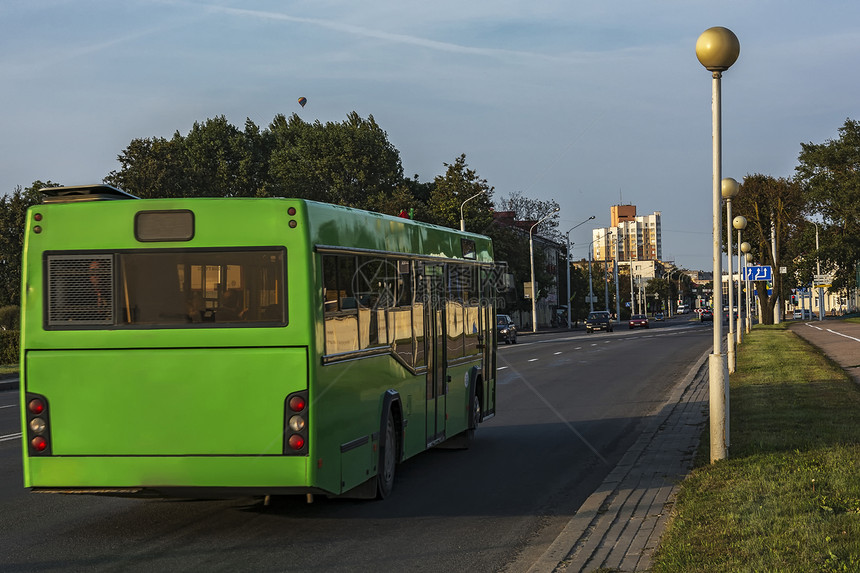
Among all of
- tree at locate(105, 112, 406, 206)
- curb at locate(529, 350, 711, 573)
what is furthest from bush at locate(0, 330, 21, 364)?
tree at locate(105, 112, 406, 206)

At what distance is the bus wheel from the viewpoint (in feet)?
32.6

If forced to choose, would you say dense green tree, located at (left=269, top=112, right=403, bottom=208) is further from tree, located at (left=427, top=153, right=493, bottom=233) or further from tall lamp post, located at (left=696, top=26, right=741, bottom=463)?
tall lamp post, located at (left=696, top=26, right=741, bottom=463)

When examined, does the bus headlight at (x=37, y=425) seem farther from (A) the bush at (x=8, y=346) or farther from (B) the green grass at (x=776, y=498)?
(A) the bush at (x=8, y=346)

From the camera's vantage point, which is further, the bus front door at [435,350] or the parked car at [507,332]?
the parked car at [507,332]

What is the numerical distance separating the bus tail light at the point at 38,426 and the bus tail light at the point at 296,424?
6.05 feet

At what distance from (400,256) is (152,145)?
59.3 m

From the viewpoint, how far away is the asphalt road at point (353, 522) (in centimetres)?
764

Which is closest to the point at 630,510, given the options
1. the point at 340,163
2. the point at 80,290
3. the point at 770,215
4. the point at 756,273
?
the point at 80,290

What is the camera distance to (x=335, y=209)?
8914 millimetres

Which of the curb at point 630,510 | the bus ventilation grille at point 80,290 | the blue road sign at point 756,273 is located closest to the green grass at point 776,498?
the curb at point 630,510

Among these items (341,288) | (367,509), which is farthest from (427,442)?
(341,288)

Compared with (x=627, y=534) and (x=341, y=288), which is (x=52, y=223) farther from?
(x=627, y=534)

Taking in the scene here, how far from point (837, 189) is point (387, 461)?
61986mm

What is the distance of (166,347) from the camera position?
814 centimetres
